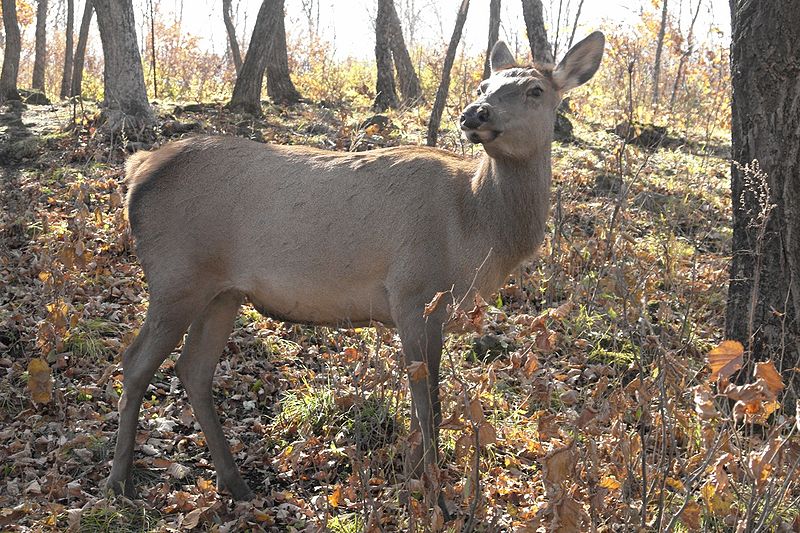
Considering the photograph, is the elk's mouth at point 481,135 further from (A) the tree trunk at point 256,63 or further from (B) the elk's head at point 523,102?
(A) the tree trunk at point 256,63

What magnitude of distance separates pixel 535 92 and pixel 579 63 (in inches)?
21.5

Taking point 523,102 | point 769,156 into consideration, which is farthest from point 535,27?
point 523,102

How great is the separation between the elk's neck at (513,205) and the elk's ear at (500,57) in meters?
1.04

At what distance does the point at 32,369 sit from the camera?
17.8 feet

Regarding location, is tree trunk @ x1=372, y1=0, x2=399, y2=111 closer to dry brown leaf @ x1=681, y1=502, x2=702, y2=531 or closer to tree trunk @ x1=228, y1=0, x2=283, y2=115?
tree trunk @ x1=228, y1=0, x2=283, y2=115

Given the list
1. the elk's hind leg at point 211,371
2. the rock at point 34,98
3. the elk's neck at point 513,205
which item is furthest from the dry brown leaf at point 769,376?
the rock at point 34,98

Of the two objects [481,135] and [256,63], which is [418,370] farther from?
[256,63]

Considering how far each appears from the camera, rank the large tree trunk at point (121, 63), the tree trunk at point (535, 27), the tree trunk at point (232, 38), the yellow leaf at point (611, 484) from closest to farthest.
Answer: the yellow leaf at point (611, 484)
the large tree trunk at point (121, 63)
the tree trunk at point (535, 27)
the tree trunk at point (232, 38)

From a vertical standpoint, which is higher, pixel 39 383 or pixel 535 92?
pixel 535 92

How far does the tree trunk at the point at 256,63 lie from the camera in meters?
12.7

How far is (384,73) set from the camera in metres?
15.1

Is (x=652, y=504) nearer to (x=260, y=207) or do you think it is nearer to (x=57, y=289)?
(x=260, y=207)

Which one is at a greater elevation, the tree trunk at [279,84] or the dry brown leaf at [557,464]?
the tree trunk at [279,84]

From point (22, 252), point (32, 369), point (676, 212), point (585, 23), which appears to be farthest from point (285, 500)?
point (585, 23)
